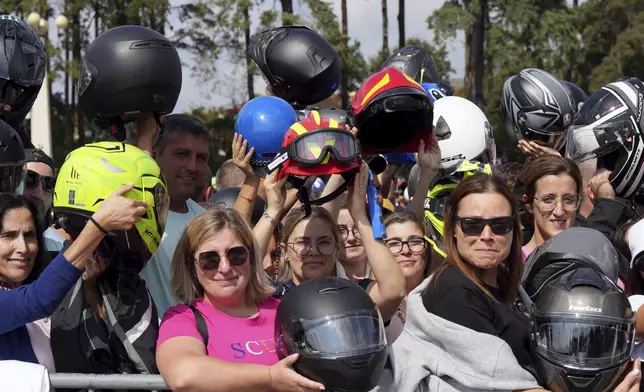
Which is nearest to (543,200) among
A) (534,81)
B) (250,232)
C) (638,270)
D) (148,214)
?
(638,270)

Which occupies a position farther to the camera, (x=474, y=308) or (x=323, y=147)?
(x=323, y=147)

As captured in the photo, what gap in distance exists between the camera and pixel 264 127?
4.78 m

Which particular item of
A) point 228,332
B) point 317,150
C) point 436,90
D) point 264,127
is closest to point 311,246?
point 264,127

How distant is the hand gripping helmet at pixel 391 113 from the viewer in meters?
4.81

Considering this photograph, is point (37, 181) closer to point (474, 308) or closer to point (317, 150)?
point (317, 150)

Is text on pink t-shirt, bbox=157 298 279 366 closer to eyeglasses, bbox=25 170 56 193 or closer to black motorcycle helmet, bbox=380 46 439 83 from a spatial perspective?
eyeglasses, bbox=25 170 56 193

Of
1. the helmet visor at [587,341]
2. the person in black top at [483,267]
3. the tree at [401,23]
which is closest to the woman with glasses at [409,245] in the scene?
the person in black top at [483,267]

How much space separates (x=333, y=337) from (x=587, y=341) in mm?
1040

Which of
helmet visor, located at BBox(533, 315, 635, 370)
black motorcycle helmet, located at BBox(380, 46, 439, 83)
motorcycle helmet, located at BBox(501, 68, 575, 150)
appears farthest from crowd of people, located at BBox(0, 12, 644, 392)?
black motorcycle helmet, located at BBox(380, 46, 439, 83)

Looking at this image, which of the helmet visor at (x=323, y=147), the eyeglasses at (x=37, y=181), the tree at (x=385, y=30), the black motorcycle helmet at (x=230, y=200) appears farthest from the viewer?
the tree at (x=385, y=30)

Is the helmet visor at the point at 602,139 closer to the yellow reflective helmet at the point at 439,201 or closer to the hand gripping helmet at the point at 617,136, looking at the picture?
the hand gripping helmet at the point at 617,136

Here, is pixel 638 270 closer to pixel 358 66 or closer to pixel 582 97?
pixel 582 97

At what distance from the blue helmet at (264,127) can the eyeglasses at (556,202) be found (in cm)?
156

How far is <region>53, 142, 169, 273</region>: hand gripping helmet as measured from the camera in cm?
396
